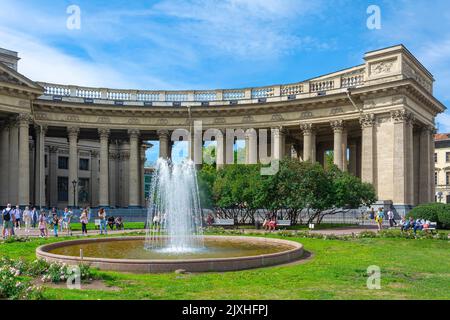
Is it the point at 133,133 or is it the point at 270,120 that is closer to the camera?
the point at 270,120

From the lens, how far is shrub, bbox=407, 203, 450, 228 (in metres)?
35.9

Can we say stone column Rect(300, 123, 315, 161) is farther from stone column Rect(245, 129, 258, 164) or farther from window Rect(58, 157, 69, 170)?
window Rect(58, 157, 69, 170)

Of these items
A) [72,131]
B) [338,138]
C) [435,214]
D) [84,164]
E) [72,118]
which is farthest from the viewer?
[84,164]

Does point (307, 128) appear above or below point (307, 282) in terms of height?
above

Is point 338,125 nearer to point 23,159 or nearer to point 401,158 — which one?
point 401,158

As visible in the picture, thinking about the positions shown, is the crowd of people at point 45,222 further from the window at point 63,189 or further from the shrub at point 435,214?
the window at point 63,189

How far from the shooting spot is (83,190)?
80938 mm

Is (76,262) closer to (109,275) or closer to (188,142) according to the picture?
(109,275)

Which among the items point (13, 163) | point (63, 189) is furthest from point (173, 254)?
point (63, 189)

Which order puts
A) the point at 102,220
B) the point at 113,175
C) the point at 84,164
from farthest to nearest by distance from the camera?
the point at 84,164 → the point at 113,175 → the point at 102,220

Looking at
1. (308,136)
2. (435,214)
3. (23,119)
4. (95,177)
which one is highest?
(23,119)

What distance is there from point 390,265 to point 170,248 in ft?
33.6

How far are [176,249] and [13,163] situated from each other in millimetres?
31278

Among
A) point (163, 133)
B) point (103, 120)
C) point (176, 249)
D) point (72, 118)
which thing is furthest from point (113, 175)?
point (176, 249)
